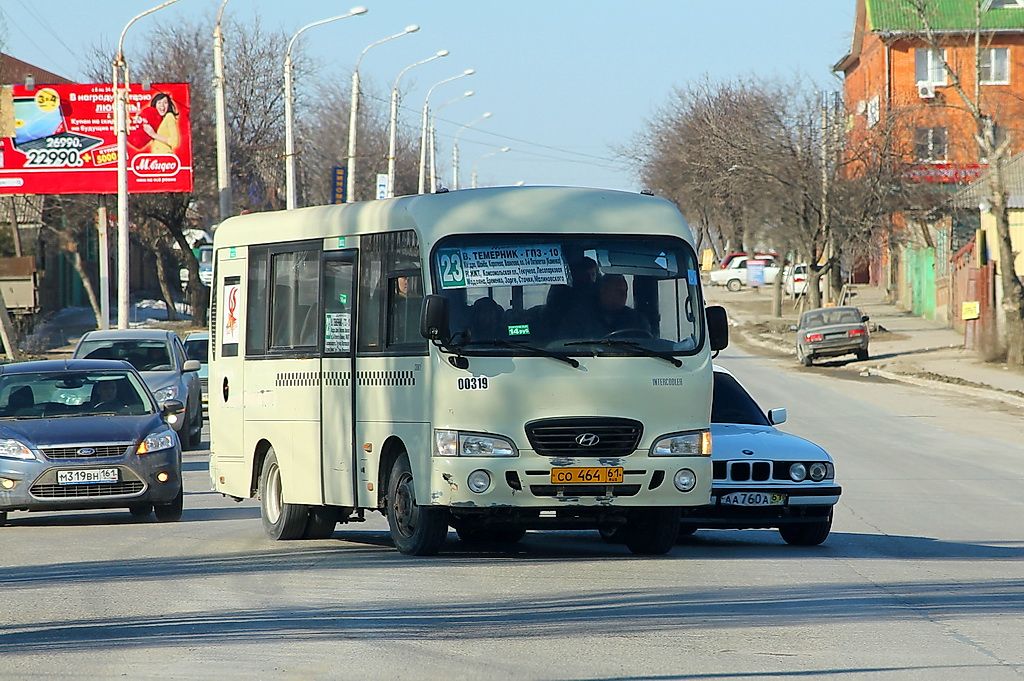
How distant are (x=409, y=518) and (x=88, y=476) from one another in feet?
14.4

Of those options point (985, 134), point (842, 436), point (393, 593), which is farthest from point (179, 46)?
point (393, 593)

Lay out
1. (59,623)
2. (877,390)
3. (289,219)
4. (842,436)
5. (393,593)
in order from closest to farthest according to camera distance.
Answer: (59,623) < (393,593) < (289,219) < (842,436) < (877,390)

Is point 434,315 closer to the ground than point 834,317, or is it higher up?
higher up

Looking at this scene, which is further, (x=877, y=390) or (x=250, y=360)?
(x=877, y=390)

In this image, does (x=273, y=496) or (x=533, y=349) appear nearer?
(x=533, y=349)

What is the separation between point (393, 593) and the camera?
10.5 m

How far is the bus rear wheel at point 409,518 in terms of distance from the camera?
39.7 feet

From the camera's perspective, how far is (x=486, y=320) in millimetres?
11922

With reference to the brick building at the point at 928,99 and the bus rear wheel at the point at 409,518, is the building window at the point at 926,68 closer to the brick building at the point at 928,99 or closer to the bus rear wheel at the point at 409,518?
the brick building at the point at 928,99

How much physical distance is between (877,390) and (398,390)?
2960 cm

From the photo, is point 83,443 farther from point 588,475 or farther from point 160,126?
point 160,126

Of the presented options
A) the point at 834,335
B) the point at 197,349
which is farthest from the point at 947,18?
the point at 197,349

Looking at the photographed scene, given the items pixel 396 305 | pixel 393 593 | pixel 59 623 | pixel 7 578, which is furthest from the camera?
pixel 396 305

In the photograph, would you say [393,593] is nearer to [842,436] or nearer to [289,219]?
[289,219]
